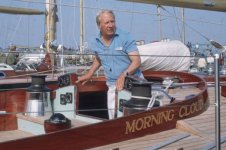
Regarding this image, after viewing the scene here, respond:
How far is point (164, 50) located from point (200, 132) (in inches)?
184

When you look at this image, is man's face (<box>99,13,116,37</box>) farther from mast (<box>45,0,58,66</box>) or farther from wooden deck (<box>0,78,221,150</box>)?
mast (<box>45,0,58,66</box>)

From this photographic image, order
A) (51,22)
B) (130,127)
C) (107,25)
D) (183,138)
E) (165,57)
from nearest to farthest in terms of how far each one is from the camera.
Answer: (130,127), (183,138), (107,25), (165,57), (51,22)

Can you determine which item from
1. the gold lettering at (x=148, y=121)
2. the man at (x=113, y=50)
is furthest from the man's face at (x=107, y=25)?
the gold lettering at (x=148, y=121)

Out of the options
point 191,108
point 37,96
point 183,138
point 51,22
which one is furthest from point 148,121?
point 51,22

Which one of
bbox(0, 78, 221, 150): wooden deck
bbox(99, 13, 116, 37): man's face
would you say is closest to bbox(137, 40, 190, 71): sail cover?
bbox(0, 78, 221, 150): wooden deck

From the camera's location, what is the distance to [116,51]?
16.5ft

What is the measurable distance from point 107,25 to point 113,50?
0.30 metres

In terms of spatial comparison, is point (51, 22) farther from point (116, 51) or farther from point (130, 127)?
point (130, 127)

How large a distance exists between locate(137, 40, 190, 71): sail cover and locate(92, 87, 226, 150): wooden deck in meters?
3.51

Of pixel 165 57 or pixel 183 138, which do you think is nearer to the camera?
pixel 183 138

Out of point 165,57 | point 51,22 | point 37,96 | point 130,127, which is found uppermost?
point 51,22

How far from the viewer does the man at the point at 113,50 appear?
4859 mm

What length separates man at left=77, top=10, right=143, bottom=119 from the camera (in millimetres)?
4859

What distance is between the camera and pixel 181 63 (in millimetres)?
9367
